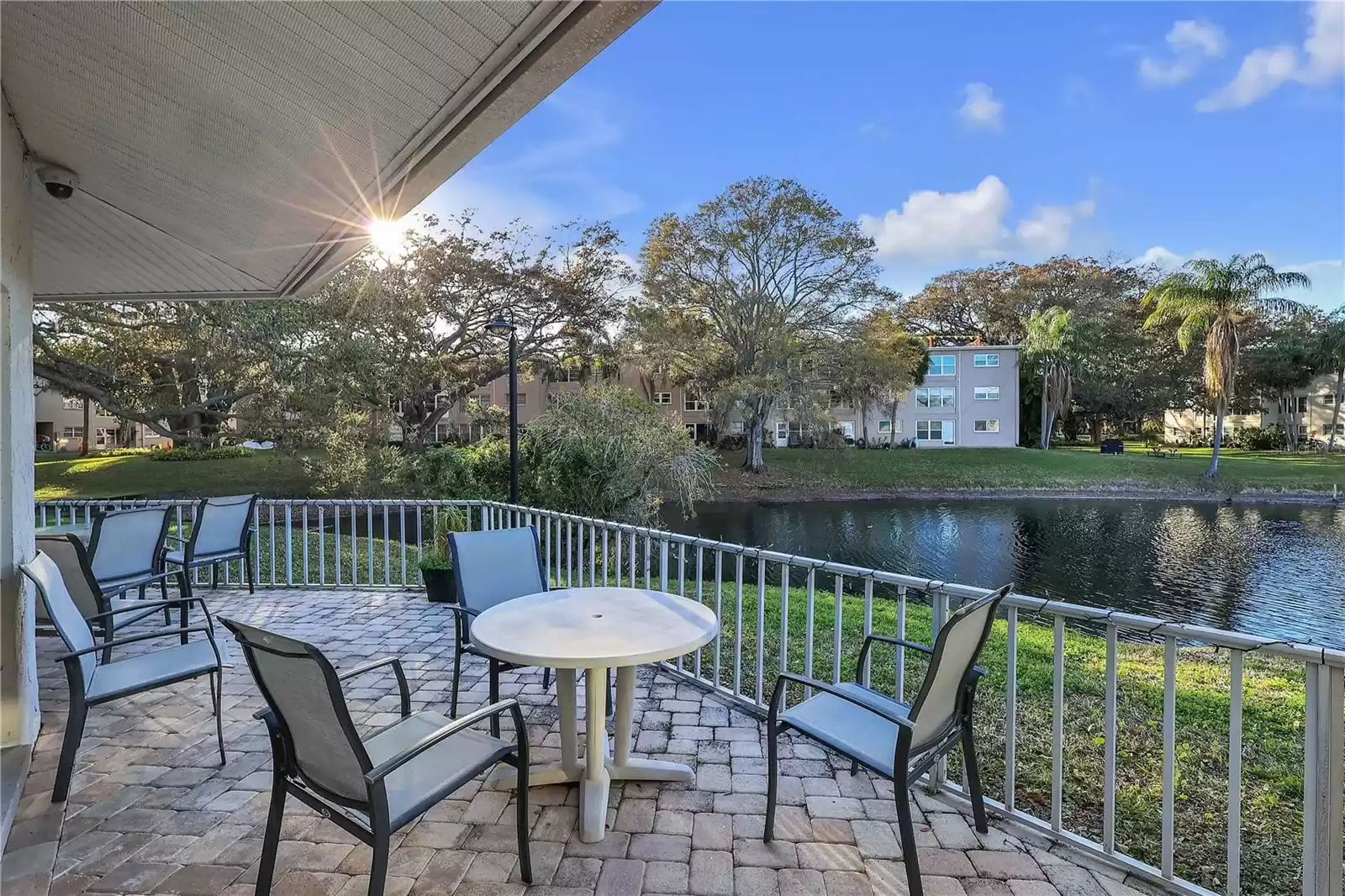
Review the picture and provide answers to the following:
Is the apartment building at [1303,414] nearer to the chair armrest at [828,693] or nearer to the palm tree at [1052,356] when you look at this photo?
the palm tree at [1052,356]

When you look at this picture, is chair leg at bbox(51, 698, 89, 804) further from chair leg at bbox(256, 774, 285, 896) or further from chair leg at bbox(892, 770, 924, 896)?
chair leg at bbox(892, 770, 924, 896)

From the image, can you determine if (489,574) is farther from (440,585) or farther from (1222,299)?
(1222,299)

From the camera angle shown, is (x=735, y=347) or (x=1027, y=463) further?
(x=1027, y=463)

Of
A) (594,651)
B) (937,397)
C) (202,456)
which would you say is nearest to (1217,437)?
(937,397)

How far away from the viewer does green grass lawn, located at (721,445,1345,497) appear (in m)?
21.2

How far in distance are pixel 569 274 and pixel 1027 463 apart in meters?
18.8

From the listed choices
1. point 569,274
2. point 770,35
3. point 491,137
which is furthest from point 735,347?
point 491,137

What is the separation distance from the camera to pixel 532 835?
215cm

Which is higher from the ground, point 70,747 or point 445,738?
point 445,738

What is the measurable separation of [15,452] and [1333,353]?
4346 centimetres

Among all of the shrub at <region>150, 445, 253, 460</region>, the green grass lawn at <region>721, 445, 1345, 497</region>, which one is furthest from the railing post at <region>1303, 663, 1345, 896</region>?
the shrub at <region>150, 445, 253, 460</region>

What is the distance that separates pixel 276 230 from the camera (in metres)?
3.50

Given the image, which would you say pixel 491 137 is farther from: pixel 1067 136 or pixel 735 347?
pixel 735 347

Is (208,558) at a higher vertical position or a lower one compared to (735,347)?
lower
